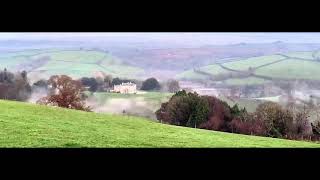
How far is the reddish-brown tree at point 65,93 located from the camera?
13492mm

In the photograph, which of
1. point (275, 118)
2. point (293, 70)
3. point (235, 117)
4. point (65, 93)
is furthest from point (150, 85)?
point (293, 70)

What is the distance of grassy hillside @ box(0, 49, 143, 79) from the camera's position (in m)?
13.3

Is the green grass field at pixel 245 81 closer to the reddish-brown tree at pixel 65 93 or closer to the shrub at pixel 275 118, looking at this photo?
the shrub at pixel 275 118

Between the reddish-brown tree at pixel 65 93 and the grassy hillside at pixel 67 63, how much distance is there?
0.71ft

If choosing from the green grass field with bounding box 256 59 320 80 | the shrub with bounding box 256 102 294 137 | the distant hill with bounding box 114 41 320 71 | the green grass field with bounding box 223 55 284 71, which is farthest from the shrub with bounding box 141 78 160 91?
the green grass field with bounding box 256 59 320 80

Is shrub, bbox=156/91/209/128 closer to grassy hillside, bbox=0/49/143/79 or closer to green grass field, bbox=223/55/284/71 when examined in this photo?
grassy hillside, bbox=0/49/143/79

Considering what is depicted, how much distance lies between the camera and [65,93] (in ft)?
46.1

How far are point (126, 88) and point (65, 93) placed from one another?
2.32 metres

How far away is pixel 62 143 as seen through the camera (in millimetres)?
11281
